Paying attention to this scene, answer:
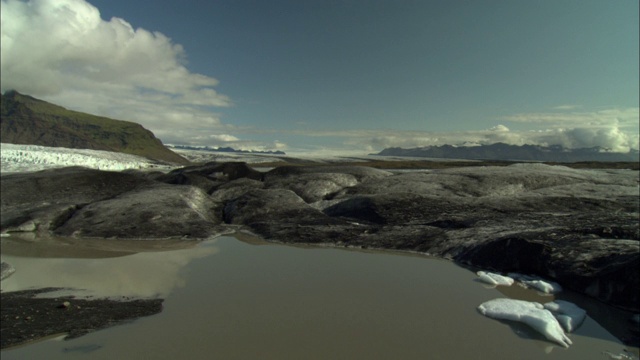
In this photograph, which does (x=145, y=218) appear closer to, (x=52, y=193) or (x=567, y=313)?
(x=52, y=193)

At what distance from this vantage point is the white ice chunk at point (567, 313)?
315 inches

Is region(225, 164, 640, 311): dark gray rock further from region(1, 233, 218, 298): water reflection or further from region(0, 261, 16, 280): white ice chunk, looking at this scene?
region(0, 261, 16, 280): white ice chunk

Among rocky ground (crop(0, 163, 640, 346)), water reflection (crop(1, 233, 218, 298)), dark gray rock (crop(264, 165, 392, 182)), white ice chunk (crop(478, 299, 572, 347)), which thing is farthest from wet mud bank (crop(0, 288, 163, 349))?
dark gray rock (crop(264, 165, 392, 182))

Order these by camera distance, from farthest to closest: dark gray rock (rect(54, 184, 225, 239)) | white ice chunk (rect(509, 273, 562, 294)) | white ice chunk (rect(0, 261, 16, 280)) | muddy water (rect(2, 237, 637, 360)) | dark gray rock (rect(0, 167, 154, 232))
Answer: dark gray rock (rect(0, 167, 154, 232))
dark gray rock (rect(54, 184, 225, 239))
white ice chunk (rect(0, 261, 16, 280))
white ice chunk (rect(509, 273, 562, 294))
muddy water (rect(2, 237, 637, 360))

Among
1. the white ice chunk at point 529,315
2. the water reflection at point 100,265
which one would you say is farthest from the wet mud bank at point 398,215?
the white ice chunk at point 529,315

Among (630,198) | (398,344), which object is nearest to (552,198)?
(630,198)

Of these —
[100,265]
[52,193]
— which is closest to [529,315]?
[100,265]

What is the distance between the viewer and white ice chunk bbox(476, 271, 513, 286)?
11.2 metres

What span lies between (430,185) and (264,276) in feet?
74.5

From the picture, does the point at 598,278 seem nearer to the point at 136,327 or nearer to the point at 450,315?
the point at 450,315

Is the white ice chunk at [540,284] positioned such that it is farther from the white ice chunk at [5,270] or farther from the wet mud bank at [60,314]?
the white ice chunk at [5,270]

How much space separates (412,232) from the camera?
1831 centimetres

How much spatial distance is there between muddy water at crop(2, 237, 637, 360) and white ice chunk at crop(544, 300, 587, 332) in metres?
0.20

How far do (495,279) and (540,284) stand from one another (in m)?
1.22
